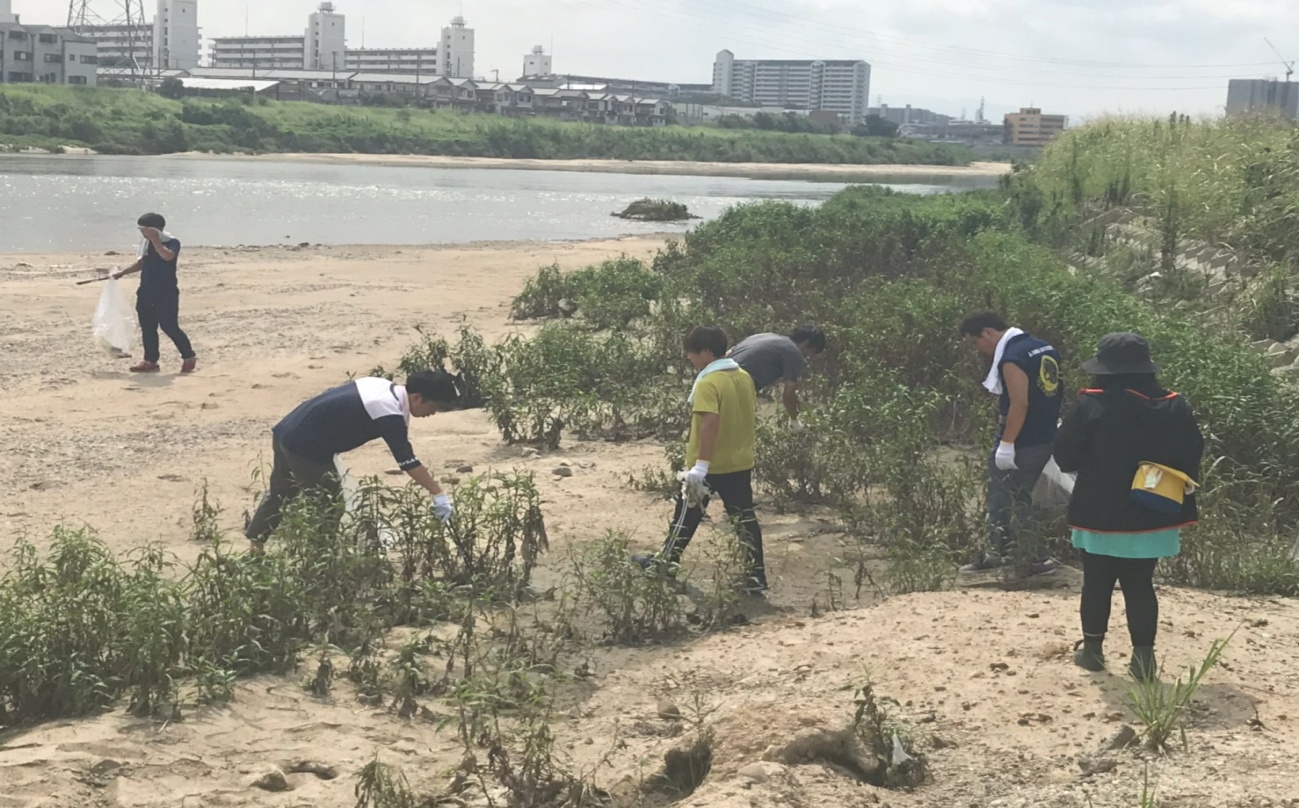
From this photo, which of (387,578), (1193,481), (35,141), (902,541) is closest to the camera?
(1193,481)

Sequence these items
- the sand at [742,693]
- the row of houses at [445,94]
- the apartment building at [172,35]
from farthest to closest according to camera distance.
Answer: the apartment building at [172,35] → the row of houses at [445,94] → the sand at [742,693]

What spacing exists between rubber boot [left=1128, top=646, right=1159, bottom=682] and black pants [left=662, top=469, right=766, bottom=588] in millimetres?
2027

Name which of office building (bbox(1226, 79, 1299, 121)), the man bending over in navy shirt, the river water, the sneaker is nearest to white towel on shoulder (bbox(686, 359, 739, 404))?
the man bending over in navy shirt

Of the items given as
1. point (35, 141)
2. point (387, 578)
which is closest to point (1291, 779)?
Result: point (387, 578)

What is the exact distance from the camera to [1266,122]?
1747 centimetres

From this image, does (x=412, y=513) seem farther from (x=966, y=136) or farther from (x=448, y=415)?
(x=966, y=136)

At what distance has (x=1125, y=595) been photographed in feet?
17.1

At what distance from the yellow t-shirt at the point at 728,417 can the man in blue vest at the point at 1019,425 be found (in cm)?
120

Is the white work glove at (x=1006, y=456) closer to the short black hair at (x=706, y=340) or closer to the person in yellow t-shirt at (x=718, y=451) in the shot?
the person in yellow t-shirt at (x=718, y=451)

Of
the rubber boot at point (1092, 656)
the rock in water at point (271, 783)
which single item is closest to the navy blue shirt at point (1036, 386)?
the rubber boot at point (1092, 656)

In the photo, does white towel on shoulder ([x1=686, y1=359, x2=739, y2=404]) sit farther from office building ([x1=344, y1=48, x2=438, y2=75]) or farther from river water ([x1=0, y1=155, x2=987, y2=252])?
office building ([x1=344, y1=48, x2=438, y2=75])

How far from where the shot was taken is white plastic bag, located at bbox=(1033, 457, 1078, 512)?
719 cm

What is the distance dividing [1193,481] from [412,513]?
346 centimetres

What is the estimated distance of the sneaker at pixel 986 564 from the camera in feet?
23.4
